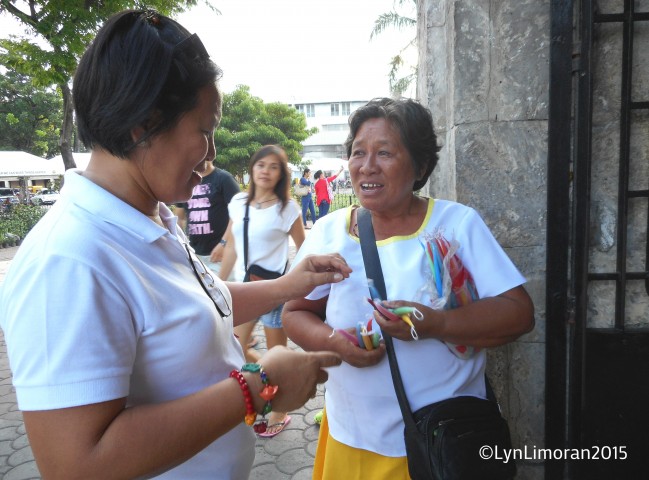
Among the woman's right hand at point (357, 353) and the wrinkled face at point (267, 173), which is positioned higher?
the wrinkled face at point (267, 173)

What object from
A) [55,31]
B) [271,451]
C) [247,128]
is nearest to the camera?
[271,451]

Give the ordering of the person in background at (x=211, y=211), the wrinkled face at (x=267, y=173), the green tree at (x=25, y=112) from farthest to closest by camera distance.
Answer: the green tree at (x=25, y=112) → the person in background at (x=211, y=211) → the wrinkled face at (x=267, y=173)

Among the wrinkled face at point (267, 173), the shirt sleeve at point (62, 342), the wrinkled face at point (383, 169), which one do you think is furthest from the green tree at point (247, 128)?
the shirt sleeve at point (62, 342)

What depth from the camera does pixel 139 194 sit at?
1.18m

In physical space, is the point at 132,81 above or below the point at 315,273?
above

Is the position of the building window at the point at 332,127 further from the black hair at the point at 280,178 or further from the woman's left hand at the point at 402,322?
the woman's left hand at the point at 402,322

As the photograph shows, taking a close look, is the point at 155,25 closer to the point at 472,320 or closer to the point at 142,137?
the point at 142,137

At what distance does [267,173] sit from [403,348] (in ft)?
8.79

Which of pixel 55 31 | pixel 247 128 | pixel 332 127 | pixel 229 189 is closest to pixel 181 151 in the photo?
pixel 229 189

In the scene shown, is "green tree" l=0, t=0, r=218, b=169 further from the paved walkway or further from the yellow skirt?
the yellow skirt

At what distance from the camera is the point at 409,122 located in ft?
6.28

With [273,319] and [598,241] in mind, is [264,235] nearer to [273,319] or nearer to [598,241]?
[273,319]

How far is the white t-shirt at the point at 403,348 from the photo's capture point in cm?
171

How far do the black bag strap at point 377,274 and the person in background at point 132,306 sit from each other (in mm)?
534
